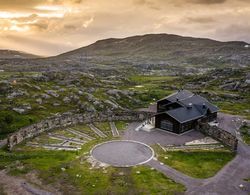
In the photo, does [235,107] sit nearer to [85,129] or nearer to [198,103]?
[198,103]

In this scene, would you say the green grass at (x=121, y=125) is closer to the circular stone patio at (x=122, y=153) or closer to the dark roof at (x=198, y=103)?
the circular stone patio at (x=122, y=153)

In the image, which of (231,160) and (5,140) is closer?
Answer: (231,160)

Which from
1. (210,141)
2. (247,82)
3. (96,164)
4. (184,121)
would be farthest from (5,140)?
(247,82)

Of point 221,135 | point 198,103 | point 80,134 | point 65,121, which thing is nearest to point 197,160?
point 221,135

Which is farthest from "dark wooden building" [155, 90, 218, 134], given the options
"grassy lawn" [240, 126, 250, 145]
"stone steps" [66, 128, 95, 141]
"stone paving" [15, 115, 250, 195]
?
"stone steps" [66, 128, 95, 141]

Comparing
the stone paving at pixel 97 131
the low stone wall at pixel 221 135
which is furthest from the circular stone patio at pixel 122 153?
the low stone wall at pixel 221 135

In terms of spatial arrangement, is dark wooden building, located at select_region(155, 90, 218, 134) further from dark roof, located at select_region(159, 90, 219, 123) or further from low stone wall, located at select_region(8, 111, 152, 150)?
low stone wall, located at select_region(8, 111, 152, 150)

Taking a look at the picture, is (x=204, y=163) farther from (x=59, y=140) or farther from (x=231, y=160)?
(x=59, y=140)
